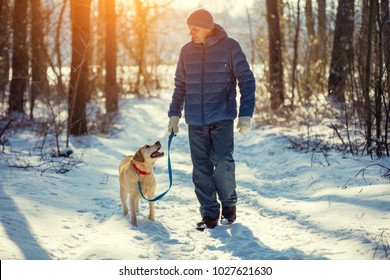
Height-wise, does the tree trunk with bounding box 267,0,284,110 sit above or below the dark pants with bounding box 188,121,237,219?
above

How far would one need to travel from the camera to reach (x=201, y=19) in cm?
452

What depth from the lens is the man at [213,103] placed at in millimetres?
4586

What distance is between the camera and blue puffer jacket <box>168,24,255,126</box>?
15.0 feet

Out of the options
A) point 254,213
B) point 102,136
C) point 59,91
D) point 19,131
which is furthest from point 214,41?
point 19,131

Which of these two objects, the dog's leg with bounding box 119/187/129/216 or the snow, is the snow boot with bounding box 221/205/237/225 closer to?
the snow

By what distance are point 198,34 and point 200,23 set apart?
131mm

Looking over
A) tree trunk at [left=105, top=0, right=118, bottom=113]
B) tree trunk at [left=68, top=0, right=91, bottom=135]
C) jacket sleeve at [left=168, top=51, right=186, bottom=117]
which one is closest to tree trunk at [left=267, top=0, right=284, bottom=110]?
tree trunk at [left=68, top=0, right=91, bottom=135]

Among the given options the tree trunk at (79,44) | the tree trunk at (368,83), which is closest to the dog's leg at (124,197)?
the tree trunk at (368,83)

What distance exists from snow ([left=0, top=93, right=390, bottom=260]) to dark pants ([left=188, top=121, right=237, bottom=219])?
0.33 m

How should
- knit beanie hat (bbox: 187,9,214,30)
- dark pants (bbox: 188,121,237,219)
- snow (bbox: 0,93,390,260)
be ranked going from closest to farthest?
snow (bbox: 0,93,390,260), knit beanie hat (bbox: 187,9,214,30), dark pants (bbox: 188,121,237,219)

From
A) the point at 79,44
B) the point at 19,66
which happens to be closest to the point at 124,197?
the point at 79,44

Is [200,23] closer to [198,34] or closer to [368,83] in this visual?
[198,34]
